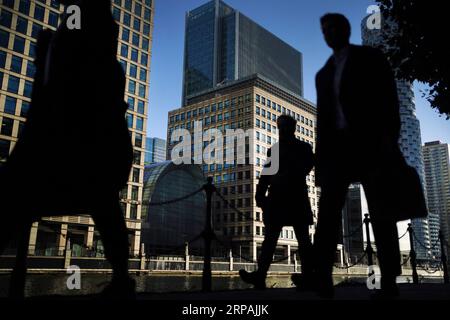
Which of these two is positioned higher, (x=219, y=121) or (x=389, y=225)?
(x=219, y=121)

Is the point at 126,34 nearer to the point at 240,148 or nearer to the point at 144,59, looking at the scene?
the point at 144,59

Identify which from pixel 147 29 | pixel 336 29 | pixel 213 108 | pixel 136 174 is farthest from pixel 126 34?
pixel 336 29

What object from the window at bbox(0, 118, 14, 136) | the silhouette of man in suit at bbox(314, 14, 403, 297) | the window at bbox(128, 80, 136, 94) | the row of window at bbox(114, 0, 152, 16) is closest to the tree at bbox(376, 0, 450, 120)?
the silhouette of man in suit at bbox(314, 14, 403, 297)

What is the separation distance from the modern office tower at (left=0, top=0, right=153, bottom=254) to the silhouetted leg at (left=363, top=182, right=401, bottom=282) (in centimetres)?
3630

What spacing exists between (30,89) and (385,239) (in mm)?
46758

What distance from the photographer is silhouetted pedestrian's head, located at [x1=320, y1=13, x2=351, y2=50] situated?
3.05 meters

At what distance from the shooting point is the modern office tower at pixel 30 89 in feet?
131

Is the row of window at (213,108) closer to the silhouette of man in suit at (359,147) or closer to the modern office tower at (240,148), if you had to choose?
the modern office tower at (240,148)

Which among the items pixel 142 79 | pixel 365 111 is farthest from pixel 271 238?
pixel 142 79

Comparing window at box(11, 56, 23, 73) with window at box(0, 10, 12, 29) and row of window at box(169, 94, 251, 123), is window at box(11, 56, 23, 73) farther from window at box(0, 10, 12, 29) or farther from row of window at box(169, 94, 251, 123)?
row of window at box(169, 94, 251, 123)

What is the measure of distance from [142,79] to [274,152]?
51.6 meters

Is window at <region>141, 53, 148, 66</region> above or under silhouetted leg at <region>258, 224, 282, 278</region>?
above

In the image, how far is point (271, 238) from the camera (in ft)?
15.0
